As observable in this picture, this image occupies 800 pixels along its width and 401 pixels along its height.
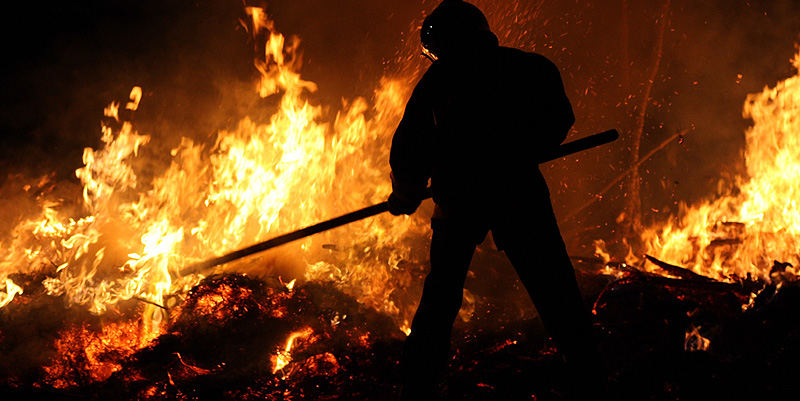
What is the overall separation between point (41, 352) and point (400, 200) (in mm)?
3664

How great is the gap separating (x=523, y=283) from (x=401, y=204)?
39.2 inches

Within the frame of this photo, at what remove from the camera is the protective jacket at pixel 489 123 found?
227 centimetres

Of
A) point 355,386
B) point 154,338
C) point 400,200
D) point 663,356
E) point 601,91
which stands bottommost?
point 663,356

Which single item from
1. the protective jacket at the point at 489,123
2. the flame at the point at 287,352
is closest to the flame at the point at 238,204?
the flame at the point at 287,352

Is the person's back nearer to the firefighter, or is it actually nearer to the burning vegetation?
the firefighter

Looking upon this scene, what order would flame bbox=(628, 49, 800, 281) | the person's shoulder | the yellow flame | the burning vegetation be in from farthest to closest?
1. flame bbox=(628, 49, 800, 281)
2. the yellow flame
3. the burning vegetation
4. the person's shoulder

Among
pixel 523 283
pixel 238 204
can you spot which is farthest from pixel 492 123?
pixel 238 204

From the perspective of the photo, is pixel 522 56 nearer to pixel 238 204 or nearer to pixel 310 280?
pixel 310 280

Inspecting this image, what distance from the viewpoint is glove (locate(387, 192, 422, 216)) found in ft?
9.37

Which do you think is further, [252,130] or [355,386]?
[252,130]

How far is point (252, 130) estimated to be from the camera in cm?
664

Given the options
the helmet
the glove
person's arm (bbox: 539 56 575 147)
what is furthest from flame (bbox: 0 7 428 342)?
the helmet

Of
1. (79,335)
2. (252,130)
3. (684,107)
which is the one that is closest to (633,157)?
(684,107)

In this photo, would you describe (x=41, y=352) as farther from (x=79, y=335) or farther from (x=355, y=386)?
(x=355, y=386)
